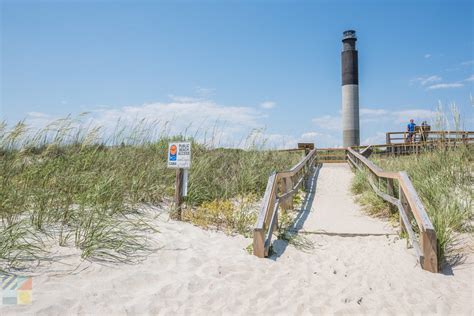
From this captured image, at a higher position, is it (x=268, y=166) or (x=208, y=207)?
(x=268, y=166)

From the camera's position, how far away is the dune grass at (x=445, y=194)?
4.37 m

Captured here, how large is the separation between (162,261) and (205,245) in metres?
0.79

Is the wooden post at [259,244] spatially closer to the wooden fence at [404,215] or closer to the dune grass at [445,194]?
the wooden fence at [404,215]

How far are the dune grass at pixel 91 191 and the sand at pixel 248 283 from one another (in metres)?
0.36

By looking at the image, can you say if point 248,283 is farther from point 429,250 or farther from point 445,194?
point 445,194

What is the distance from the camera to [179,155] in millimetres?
5480

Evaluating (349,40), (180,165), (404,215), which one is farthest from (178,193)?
(349,40)

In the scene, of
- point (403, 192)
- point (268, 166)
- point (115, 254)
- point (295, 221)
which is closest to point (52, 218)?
point (115, 254)

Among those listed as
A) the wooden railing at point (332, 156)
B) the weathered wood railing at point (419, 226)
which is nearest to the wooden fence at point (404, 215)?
the weathered wood railing at point (419, 226)

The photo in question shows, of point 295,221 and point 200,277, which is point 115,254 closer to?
point 200,277

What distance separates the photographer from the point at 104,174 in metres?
5.47

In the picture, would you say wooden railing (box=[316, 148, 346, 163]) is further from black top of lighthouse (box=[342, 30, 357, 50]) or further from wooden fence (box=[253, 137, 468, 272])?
wooden fence (box=[253, 137, 468, 272])

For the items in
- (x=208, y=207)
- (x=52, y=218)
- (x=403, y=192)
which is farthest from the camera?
(x=208, y=207)

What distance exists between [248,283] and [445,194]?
3734mm
